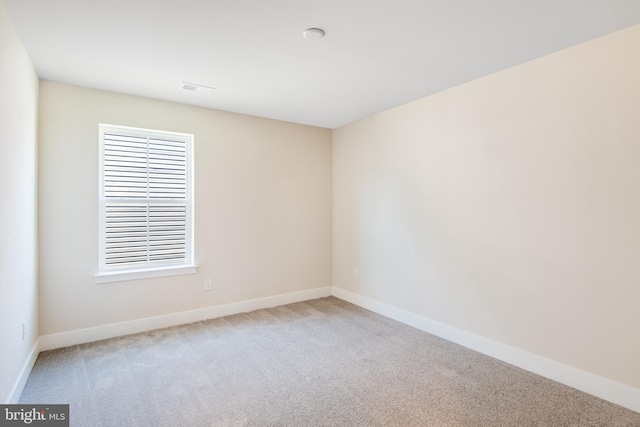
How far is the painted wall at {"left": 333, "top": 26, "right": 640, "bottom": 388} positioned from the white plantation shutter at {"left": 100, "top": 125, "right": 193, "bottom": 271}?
2.32 m

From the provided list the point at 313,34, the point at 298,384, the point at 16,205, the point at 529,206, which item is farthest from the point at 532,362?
the point at 16,205

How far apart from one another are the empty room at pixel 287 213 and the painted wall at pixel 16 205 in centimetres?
3

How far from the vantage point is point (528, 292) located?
2617 mm

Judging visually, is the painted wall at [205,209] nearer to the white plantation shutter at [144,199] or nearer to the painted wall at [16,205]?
the white plantation shutter at [144,199]

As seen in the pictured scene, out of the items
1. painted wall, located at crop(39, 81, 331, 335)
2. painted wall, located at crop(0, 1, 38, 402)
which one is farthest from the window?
painted wall, located at crop(0, 1, 38, 402)

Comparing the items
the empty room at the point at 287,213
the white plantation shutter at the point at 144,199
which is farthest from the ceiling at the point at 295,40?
the white plantation shutter at the point at 144,199

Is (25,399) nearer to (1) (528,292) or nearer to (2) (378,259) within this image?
(2) (378,259)

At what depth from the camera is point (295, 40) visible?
2.27 metres

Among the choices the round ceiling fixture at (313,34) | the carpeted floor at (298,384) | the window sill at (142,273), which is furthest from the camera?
the window sill at (142,273)

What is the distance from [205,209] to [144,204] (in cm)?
62

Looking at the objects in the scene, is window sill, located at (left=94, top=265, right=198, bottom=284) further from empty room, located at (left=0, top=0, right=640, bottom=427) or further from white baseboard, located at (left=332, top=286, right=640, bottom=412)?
white baseboard, located at (left=332, top=286, right=640, bottom=412)

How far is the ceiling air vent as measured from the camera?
Result: 10.0 ft

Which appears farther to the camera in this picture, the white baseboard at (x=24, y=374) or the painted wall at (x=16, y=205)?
the white baseboard at (x=24, y=374)

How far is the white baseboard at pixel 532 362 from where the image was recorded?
2.15 metres
